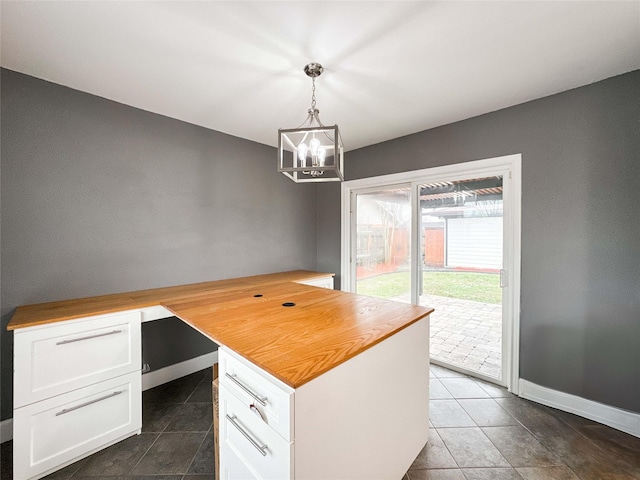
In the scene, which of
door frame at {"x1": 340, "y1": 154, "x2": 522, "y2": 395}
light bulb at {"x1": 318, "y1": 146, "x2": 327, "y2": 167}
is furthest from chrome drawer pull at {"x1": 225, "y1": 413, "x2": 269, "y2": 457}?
door frame at {"x1": 340, "y1": 154, "x2": 522, "y2": 395}

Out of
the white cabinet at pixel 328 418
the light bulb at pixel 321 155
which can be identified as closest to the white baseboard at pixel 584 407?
the white cabinet at pixel 328 418

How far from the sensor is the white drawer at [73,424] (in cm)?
133

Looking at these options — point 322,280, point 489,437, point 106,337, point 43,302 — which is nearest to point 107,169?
point 43,302

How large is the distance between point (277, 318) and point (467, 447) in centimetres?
147

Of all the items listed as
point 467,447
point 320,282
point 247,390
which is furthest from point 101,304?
point 467,447

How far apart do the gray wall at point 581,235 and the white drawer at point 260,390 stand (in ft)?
7.26

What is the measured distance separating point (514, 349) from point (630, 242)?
1100 mm

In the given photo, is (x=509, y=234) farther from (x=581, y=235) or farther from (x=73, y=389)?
(x=73, y=389)

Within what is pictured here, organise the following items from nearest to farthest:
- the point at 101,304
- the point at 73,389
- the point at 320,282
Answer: the point at 73,389 → the point at 101,304 → the point at 320,282

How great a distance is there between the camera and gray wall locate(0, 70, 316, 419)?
1.66m

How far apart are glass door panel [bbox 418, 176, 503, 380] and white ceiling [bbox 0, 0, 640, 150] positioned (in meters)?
0.79

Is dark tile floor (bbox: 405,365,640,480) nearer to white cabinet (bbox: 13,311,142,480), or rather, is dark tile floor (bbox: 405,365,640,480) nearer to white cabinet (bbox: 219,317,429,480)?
white cabinet (bbox: 219,317,429,480)

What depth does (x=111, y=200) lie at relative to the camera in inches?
79.2

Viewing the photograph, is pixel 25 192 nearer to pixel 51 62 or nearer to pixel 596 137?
pixel 51 62
